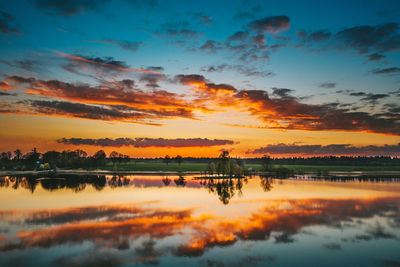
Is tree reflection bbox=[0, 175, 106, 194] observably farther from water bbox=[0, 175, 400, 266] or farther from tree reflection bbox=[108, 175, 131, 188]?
water bbox=[0, 175, 400, 266]

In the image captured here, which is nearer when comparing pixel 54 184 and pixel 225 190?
pixel 225 190

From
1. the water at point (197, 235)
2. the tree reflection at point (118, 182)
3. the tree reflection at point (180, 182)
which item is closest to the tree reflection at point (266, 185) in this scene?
the tree reflection at point (180, 182)

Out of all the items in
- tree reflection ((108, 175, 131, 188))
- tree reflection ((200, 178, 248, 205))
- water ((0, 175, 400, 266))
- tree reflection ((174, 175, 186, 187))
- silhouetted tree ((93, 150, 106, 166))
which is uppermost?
silhouetted tree ((93, 150, 106, 166))

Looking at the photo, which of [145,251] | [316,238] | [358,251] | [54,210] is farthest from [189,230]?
[54,210]

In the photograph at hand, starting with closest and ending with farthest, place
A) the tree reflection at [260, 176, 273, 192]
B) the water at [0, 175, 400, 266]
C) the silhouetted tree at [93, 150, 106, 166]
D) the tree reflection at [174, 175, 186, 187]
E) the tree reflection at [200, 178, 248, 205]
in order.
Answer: the water at [0, 175, 400, 266] < the tree reflection at [200, 178, 248, 205] < the tree reflection at [260, 176, 273, 192] < the tree reflection at [174, 175, 186, 187] < the silhouetted tree at [93, 150, 106, 166]

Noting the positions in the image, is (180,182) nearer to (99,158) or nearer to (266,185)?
(266,185)

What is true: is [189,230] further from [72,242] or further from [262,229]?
[72,242]

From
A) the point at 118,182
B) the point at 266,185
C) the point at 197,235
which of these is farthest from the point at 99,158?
the point at 197,235

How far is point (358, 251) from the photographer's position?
62.2 ft

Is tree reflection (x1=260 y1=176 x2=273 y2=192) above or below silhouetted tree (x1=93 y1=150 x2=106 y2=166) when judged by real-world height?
below

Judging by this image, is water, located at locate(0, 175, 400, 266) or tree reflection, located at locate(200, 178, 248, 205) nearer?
water, located at locate(0, 175, 400, 266)

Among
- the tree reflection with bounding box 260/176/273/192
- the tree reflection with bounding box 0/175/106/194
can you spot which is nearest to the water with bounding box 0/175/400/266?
the tree reflection with bounding box 0/175/106/194

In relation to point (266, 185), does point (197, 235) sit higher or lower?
higher

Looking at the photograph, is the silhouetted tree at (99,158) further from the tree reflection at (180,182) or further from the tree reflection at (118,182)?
the tree reflection at (180,182)
